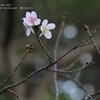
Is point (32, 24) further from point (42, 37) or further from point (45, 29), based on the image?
point (42, 37)

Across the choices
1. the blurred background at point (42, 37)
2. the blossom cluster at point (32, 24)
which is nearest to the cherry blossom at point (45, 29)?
the blossom cluster at point (32, 24)

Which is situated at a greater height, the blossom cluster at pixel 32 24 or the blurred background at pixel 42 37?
the blurred background at pixel 42 37

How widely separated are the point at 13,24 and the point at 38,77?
138 cm

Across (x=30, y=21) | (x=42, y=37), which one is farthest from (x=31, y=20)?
(x=42, y=37)

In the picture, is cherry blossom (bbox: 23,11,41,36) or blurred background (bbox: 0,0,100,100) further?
blurred background (bbox: 0,0,100,100)

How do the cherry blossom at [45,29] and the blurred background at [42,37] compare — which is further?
the blurred background at [42,37]

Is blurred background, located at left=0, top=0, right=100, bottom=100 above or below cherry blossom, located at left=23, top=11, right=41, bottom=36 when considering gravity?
above

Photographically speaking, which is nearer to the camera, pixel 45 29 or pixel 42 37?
pixel 45 29

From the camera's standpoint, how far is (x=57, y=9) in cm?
221

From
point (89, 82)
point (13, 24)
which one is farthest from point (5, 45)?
point (89, 82)

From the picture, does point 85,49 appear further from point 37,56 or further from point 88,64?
point 88,64

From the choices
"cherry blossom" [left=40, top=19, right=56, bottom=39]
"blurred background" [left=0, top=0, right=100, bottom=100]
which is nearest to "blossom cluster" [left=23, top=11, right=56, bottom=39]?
"cherry blossom" [left=40, top=19, right=56, bottom=39]

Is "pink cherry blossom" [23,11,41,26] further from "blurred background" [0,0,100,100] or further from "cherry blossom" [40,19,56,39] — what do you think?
"blurred background" [0,0,100,100]

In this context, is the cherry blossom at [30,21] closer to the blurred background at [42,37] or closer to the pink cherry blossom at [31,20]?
the pink cherry blossom at [31,20]
